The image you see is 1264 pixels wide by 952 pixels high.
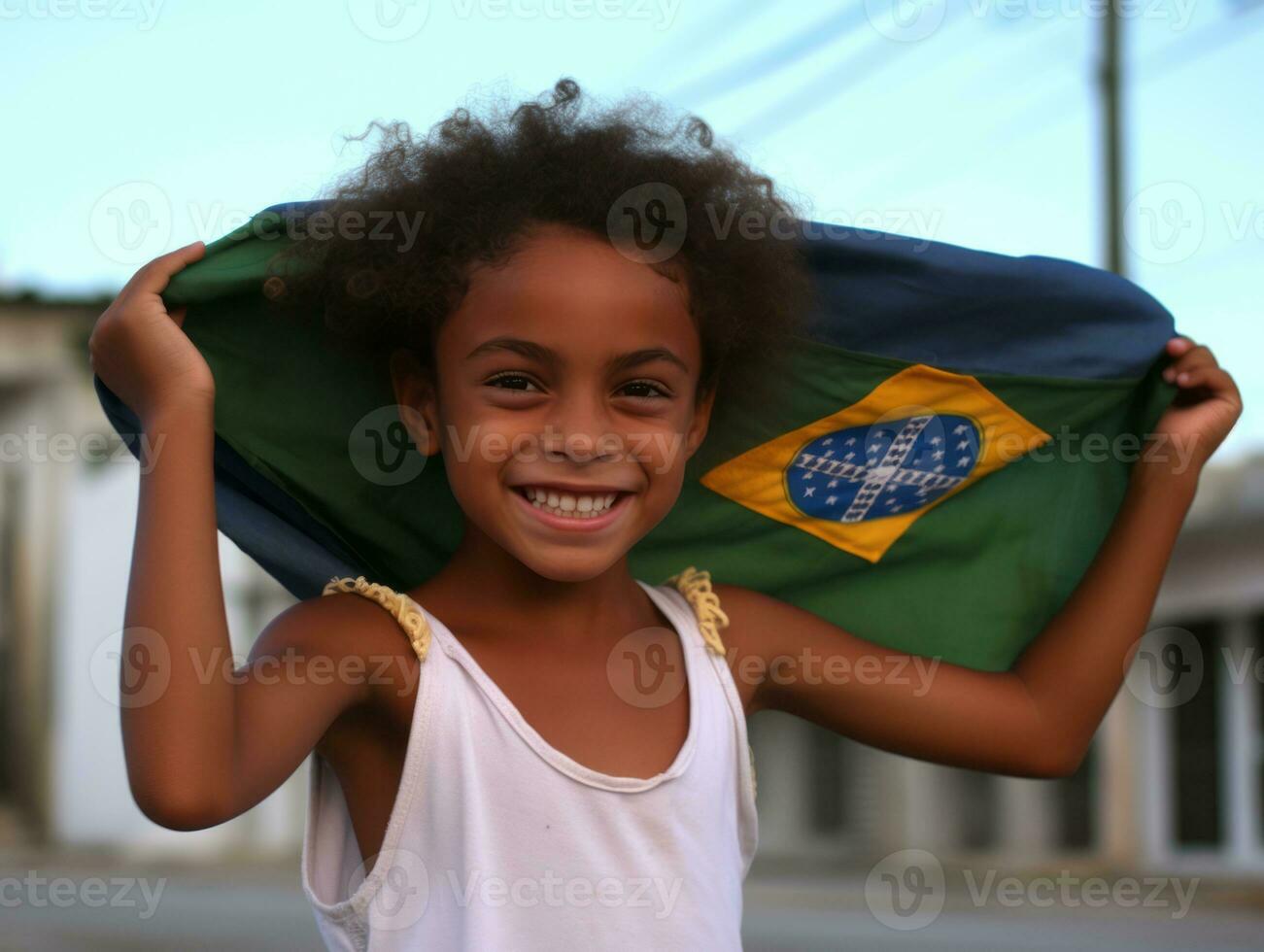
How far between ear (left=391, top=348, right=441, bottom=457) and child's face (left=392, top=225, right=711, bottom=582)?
76mm

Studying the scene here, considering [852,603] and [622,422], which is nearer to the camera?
[622,422]

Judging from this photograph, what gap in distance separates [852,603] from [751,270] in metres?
0.64

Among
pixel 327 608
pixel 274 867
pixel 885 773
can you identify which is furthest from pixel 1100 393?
pixel 274 867

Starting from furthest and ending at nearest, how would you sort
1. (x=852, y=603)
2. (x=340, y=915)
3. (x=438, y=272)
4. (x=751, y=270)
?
1. (x=852, y=603)
2. (x=751, y=270)
3. (x=438, y=272)
4. (x=340, y=915)

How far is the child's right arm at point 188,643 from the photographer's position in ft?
6.49

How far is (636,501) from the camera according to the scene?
7.72 ft

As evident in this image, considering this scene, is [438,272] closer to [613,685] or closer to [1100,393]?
[613,685]

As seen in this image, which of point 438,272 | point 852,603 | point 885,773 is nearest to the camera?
point 438,272

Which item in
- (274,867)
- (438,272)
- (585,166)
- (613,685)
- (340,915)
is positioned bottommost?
(340,915)

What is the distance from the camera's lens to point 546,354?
2.26m

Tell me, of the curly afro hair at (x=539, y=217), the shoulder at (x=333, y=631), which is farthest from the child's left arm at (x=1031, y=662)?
the shoulder at (x=333, y=631)

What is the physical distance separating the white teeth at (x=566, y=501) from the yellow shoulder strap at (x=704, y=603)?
29 centimetres

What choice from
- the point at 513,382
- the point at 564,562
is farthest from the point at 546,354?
the point at 564,562

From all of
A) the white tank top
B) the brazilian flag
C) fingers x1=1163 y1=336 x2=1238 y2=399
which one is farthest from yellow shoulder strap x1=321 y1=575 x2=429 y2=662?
fingers x1=1163 y1=336 x2=1238 y2=399
